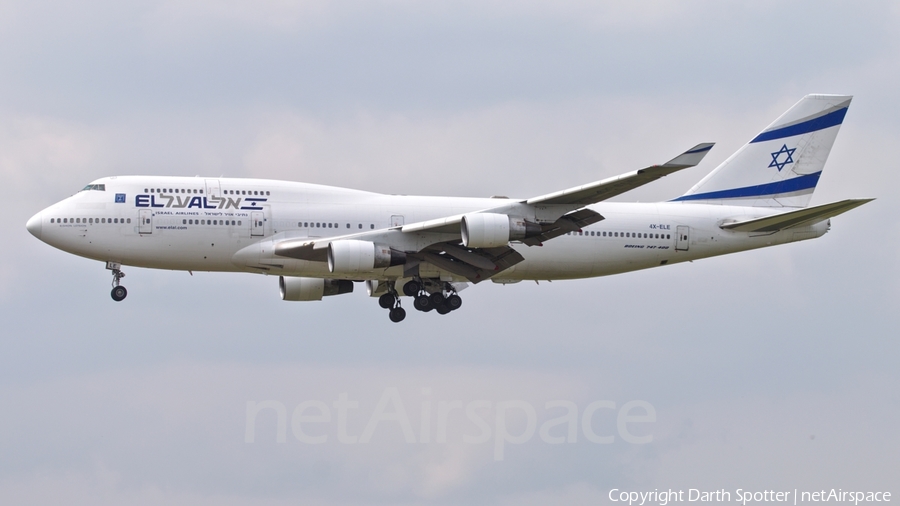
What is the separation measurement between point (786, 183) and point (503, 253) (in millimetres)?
15153

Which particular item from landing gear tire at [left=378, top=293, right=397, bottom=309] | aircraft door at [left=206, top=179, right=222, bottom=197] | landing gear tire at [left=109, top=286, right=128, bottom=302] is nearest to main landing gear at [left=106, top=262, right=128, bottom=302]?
landing gear tire at [left=109, top=286, right=128, bottom=302]

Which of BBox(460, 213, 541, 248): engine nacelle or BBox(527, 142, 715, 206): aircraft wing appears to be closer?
BBox(527, 142, 715, 206): aircraft wing

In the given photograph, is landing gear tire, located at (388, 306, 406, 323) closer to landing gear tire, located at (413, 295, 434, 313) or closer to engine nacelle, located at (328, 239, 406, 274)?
landing gear tire, located at (413, 295, 434, 313)

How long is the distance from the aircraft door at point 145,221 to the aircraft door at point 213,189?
7.84ft

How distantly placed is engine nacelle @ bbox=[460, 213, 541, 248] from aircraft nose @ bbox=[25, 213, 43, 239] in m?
16.9

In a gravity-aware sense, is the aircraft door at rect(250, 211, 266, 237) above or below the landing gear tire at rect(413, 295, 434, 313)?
above

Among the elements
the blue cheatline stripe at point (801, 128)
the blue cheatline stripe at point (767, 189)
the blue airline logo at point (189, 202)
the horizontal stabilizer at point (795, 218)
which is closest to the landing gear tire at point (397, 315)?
the blue airline logo at point (189, 202)

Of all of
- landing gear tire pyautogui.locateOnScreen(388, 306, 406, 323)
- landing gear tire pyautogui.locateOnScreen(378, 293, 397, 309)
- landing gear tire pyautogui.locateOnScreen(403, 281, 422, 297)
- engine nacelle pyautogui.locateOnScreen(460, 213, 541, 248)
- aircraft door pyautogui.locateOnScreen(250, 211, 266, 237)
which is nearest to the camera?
engine nacelle pyautogui.locateOnScreen(460, 213, 541, 248)

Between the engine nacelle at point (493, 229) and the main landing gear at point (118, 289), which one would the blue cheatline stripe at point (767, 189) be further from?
the main landing gear at point (118, 289)

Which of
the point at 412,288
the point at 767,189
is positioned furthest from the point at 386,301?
the point at 767,189

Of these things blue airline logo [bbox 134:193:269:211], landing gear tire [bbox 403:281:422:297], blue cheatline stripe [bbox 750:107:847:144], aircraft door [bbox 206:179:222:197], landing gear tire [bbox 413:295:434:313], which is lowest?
landing gear tire [bbox 413:295:434:313]

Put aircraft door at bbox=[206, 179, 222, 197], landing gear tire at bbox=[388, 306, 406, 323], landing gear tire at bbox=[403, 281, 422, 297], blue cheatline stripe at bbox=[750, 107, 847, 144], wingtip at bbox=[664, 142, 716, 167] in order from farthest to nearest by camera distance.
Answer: blue cheatline stripe at bbox=[750, 107, 847, 144] < landing gear tire at bbox=[388, 306, 406, 323] < landing gear tire at bbox=[403, 281, 422, 297] < aircraft door at bbox=[206, 179, 222, 197] < wingtip at bbox=[664, 142, 716, 167]

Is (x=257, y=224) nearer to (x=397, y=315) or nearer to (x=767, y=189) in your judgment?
(x=397, y=315)

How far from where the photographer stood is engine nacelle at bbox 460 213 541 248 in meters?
47.8
